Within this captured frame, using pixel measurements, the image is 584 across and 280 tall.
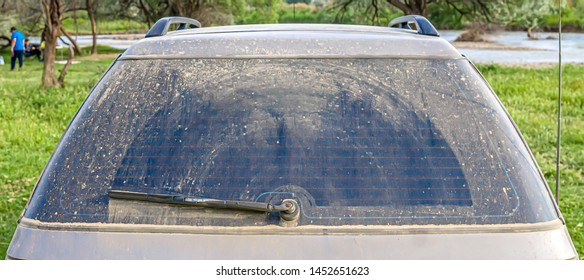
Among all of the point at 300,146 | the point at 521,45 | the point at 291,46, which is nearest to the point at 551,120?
the point at 291,46

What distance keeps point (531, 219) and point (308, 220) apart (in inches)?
24.3

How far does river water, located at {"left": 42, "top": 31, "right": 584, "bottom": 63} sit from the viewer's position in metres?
38.7

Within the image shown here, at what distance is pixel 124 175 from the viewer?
2.93 meters

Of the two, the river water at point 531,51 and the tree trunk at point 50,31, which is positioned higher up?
the tree trunk at point 50,31

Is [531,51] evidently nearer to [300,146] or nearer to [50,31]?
[50,31]

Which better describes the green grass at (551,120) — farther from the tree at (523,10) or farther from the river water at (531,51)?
the river water at (531,51)

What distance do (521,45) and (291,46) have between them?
155ft

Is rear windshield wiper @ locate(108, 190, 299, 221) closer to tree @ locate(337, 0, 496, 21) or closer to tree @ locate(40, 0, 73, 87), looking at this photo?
tree @ locate(40, 0, 73, 87)

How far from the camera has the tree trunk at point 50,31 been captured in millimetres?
20172

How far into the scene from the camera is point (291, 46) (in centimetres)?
325

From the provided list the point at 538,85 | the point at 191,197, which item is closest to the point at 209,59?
the point at 191,197

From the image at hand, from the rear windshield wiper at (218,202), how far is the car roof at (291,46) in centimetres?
54

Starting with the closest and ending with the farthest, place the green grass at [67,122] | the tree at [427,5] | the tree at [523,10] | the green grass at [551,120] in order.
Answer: the green grass at [67,122] → the green grass at [551,120] → the tree at [427,5] → the tree at [523,10]

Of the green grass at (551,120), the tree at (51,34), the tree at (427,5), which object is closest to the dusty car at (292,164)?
the green grass at (551,120)
